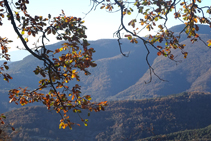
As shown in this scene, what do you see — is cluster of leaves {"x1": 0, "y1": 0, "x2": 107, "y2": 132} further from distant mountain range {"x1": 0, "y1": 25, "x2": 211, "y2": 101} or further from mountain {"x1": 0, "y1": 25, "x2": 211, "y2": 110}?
distant mountain range {"x1": 0, "y1": 25, "x2": 211, "y2": 101}

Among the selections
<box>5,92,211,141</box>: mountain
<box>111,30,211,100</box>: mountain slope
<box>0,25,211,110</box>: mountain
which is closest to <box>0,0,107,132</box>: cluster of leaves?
<box>5,92,211,141</box>: mountain

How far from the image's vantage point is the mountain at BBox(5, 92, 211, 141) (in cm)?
5612

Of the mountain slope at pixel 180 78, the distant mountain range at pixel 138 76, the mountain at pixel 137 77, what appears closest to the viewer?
the mountain slope at pixel 180 78

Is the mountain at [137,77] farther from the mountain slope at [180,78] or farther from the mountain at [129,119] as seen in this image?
the mountain at [129,119]

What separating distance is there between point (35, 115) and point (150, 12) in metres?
64.9

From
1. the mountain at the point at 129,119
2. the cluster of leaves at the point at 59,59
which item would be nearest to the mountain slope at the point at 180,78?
the mountain at the point at 129,119

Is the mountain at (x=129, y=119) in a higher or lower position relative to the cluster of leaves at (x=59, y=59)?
lower

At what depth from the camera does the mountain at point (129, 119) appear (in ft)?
184

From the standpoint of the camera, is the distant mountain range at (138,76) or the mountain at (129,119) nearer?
the mountain at (129,119)

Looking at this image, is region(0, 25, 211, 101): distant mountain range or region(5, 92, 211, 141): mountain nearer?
region(5, 92, 211, 141): mountain

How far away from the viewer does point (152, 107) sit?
218ft

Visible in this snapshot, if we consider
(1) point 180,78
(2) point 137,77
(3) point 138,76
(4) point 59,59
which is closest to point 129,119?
(4) point 59,59

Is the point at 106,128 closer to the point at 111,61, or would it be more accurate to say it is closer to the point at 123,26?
the point at 123,26

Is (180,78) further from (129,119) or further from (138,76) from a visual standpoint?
(129,119)
